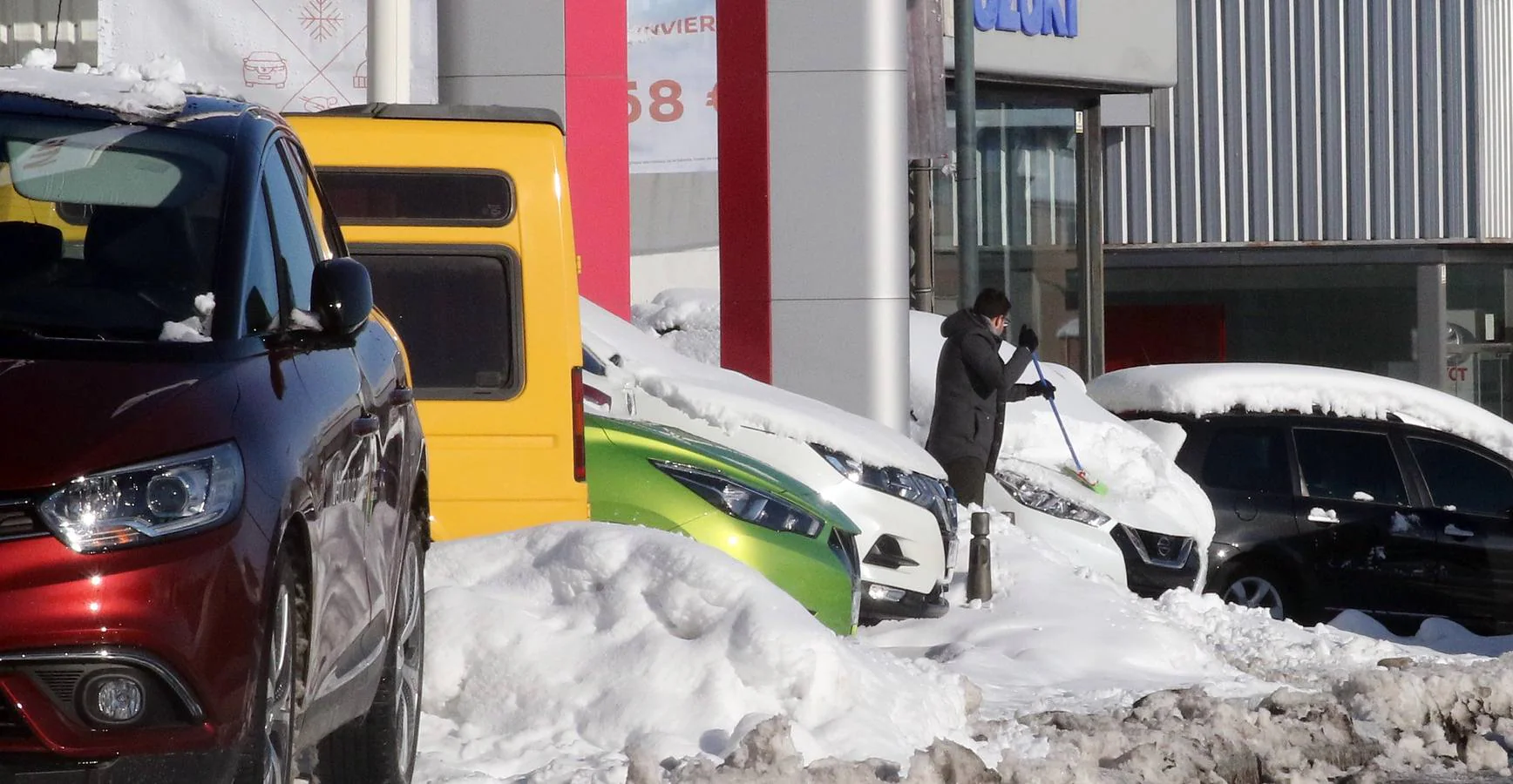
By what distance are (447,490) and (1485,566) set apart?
7588 millimetres

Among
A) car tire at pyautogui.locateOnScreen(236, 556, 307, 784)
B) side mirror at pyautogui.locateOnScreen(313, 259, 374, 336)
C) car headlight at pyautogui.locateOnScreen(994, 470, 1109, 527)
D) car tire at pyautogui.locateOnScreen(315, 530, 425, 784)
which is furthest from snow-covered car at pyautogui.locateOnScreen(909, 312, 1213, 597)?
car tire at pyautogui.locateOnScreen(236, 556, 307, 784)

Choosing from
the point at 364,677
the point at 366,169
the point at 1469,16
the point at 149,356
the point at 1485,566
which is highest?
the point at 1469,16

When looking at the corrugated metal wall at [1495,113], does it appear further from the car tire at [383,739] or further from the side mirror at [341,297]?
the side mirror at [341,297]

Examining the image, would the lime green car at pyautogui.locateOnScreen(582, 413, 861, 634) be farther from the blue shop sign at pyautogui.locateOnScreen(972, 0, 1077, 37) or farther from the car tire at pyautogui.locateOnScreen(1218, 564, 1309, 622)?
the blue shop sign at pyautogui.locateOnScreen(972, 0, 1077, 37)

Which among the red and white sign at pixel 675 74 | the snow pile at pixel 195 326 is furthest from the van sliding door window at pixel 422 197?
the red and white sign at pixel 675 74

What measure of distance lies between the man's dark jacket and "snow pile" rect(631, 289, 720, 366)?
1.83 meters

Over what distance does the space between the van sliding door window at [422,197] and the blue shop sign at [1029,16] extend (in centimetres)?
1671

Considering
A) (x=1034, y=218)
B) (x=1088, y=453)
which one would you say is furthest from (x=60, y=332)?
(x=1034, y=218)

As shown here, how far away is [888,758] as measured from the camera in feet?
19.5

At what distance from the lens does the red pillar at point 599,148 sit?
12.7m

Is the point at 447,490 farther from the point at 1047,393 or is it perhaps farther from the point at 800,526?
the point at 1047,393

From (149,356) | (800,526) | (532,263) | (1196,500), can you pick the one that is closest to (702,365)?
(800,526)

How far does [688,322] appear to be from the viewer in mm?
14000

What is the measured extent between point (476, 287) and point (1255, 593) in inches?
266
